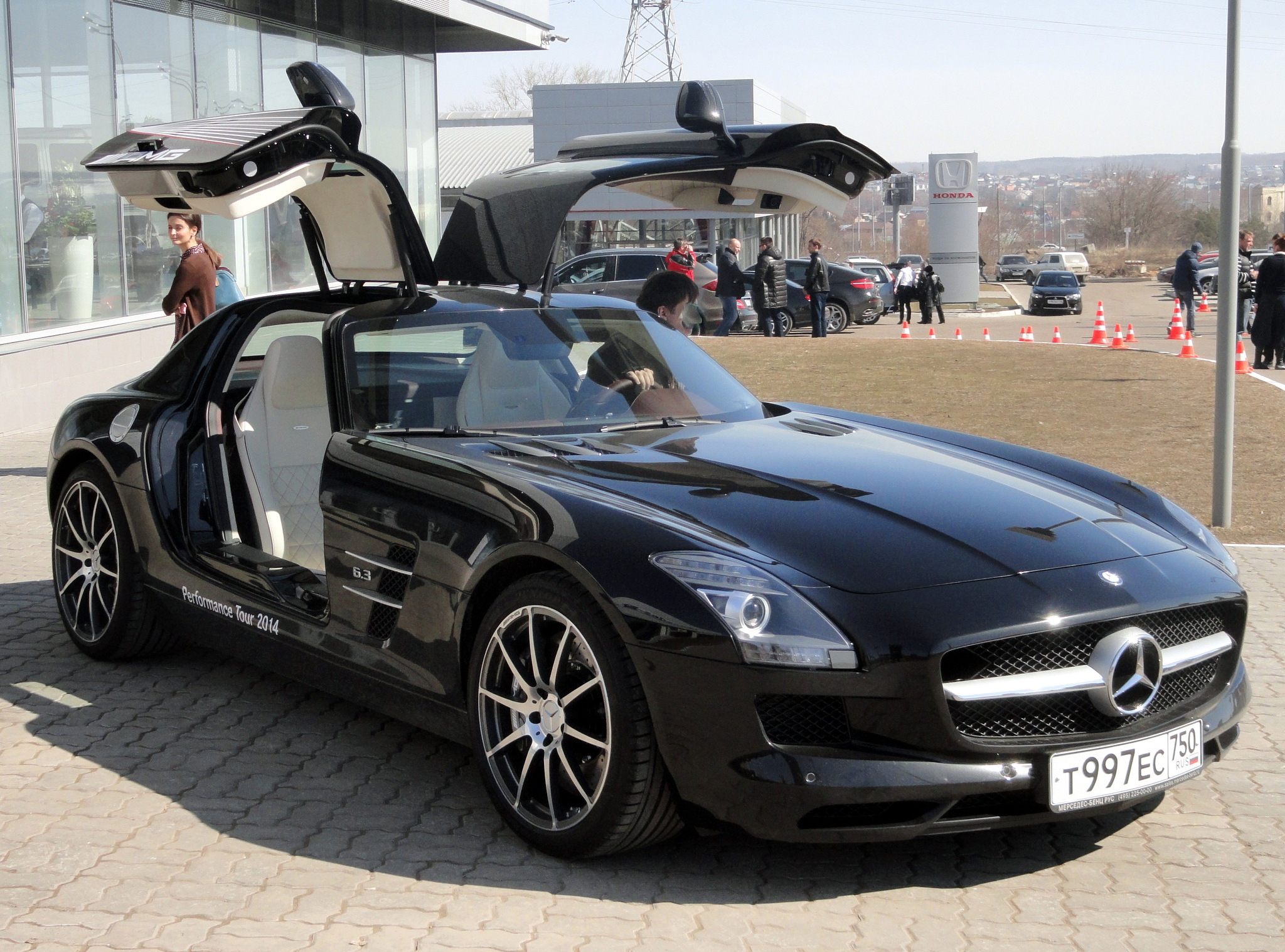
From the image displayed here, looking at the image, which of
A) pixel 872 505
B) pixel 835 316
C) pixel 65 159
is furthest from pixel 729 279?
pixel 872 505

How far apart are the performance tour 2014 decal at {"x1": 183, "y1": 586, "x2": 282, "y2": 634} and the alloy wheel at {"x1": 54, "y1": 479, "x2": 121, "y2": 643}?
0.51m

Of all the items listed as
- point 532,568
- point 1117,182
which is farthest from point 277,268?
point 1117,182

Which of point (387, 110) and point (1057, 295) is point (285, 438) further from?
point (1057, 295)

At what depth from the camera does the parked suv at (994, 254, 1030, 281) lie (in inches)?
3009

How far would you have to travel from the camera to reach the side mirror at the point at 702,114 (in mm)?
5613

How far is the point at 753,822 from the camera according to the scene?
3531 millimetres

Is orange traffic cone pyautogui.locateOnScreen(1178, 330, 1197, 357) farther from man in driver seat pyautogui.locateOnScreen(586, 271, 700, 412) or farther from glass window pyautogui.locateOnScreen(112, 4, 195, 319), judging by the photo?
man in driver seat pyautogui.locateOnScreen(586, 271, 700, 412)

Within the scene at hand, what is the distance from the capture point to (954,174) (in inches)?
1866

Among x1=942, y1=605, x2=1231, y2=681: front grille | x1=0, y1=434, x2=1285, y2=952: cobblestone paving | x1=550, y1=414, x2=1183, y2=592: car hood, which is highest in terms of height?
x1=550, y1=414, x2=1183, y2=592: car hood

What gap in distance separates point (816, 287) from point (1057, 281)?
17510 mm

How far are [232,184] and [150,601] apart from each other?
1.71 meters

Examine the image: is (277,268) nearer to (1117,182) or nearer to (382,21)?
(382,21)

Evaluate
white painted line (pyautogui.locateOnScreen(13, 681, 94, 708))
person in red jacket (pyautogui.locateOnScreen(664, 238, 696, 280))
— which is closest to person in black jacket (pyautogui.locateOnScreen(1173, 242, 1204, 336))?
person in red jacket (pyautogui.locateOnScreen(664, 238, 696, 280))

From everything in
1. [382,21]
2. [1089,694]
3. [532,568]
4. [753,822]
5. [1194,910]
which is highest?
[382,21]
